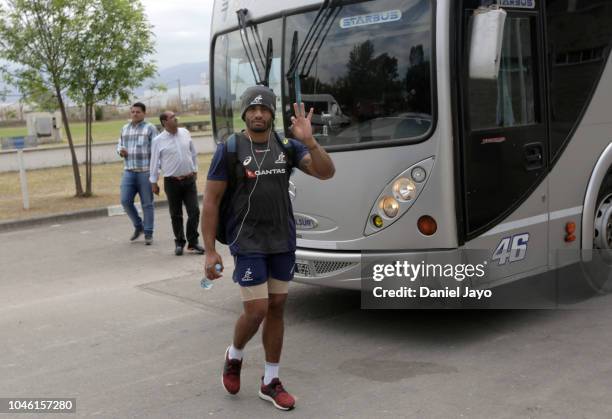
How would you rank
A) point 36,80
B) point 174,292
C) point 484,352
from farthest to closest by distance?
point 36,80, point 174,292, point 484,352

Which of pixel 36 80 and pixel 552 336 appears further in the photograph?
pixel 36 80

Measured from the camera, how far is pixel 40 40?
14984 millimetres

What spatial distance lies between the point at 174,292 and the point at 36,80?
8852 millimetres

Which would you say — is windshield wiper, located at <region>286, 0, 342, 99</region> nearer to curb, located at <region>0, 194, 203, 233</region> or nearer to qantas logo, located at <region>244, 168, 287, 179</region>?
qantas logo, located at <region>244, 168, 287, 179</region>

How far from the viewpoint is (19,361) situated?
235 inches

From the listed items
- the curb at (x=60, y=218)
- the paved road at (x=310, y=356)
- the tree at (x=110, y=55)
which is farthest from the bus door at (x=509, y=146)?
the tree at (x=110, y=55)

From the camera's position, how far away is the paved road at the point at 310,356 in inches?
191

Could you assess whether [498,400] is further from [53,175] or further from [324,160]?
[53,175]

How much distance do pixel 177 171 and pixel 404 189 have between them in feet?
15.2

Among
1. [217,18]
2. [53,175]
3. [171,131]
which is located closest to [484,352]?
[217,18]

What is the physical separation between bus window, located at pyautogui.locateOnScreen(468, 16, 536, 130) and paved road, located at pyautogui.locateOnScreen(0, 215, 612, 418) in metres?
1.64

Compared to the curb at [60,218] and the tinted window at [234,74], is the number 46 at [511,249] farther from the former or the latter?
the curb at [60,218]

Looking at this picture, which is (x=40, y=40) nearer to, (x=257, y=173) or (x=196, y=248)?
(x=196, y=248)

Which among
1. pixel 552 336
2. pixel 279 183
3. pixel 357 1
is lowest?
pixel 552 336
